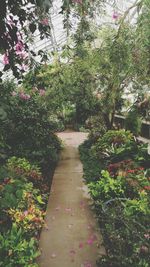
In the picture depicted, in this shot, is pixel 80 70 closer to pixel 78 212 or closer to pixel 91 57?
pixel 91 57

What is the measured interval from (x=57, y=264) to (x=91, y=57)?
232 inches

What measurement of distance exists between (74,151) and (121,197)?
20.5 feet

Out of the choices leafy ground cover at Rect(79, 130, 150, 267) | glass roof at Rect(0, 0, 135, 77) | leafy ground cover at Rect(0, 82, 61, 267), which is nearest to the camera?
leafy ground cover at Rect(0, 82, 61, 267)

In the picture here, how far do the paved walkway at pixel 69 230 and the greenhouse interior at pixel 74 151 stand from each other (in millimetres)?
13

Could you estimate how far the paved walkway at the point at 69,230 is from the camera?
13.7 ft

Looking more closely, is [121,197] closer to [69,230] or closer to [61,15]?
[69,230]

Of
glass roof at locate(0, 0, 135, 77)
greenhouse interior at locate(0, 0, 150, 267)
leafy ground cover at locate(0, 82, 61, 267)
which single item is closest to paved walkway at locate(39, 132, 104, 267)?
greenhouse interior at locate(0, 0, 150, 267)

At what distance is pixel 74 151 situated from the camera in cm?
1180

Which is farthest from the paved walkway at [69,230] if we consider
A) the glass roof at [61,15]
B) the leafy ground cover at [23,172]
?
the glass roof at [61,15]

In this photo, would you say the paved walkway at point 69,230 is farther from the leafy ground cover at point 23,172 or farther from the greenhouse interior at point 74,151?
the leafy ground cover at point 23,172

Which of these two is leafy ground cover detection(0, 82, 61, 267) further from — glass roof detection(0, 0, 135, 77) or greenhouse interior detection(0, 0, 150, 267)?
glass roof detection(0, 0, 135, 77)

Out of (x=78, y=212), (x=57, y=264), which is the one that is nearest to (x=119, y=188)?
(x=78, y=212)

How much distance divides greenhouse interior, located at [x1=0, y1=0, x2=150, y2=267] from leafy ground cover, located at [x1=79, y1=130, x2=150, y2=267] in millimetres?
17

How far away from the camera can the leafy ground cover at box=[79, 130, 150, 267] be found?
3.60m
